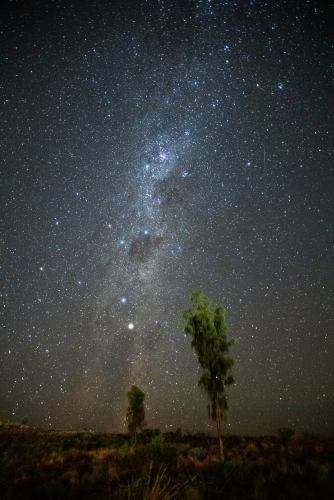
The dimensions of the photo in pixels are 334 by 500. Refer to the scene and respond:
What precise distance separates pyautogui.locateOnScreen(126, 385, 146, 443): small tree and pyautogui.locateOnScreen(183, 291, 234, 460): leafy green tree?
17.6 m

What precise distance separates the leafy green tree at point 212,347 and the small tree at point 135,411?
17.6 meters

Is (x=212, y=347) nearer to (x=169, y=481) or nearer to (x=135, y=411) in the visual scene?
Answer: (x=169, y=481)

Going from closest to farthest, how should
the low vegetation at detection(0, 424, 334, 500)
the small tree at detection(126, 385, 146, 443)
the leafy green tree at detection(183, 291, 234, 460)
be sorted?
the low vegetation at detection(0, 424, 334, 500), the leafy green tree at detection(183, 291, 234, 460), the small tree at detection(126, 385, 146, 443)

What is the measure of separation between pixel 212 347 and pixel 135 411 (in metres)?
19.2

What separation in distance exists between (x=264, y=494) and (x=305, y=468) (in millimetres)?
3577

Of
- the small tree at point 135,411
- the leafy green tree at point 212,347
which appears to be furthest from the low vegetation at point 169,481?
the small tree at point 135,411

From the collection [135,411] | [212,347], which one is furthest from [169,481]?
[135,411]

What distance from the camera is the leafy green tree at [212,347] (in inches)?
585

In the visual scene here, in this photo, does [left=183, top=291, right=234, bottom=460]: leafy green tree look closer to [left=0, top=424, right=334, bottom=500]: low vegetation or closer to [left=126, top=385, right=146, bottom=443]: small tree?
[left=0, top=424, right=334, bottom=500]: low vegetation

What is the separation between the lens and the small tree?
2933 cm

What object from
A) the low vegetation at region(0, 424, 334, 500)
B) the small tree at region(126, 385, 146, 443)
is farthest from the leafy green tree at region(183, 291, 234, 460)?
the small tree at region(126, 385, 146, 443)

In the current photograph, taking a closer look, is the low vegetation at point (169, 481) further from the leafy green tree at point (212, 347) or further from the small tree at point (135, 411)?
the small tree at point (135, 411)

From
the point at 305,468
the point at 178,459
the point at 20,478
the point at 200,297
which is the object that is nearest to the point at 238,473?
the point at 305,468

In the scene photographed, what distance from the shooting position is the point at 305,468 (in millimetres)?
10078
